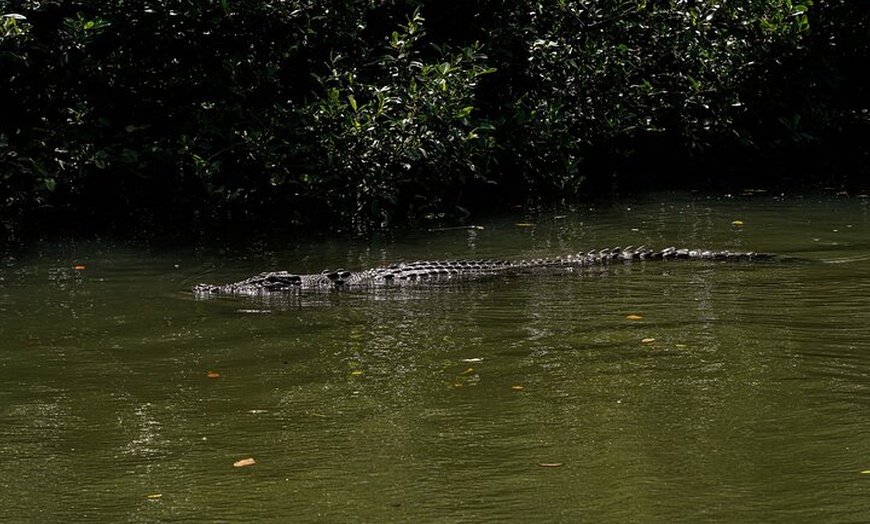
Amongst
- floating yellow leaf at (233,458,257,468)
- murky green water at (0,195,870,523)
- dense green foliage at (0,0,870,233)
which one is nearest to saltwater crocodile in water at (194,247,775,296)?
murky green water at (0,195,870,523)

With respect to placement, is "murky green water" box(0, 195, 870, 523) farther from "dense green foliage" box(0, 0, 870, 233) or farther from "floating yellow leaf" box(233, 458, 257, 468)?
"dense green foliage" box(0, 0, 870, 233)

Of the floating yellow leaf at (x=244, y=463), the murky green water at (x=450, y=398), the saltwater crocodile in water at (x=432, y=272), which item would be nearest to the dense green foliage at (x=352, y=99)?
the murky green water at (x=450, y=398)

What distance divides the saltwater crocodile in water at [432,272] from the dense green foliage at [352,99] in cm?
251

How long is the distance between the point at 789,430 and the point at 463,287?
395 centimetres

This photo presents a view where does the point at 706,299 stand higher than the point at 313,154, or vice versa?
the point at 313,154

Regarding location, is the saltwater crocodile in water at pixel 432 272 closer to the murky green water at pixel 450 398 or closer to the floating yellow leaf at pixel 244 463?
the murky green water at pixel 450 398

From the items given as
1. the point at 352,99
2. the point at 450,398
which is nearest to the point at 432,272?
the point at 352,99

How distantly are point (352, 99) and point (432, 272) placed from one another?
9.51 feet

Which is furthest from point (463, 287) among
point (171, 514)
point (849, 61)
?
point (849, 61)

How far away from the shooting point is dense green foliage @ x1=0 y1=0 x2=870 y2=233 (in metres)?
11.3

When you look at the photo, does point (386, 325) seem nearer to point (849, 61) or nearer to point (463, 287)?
point (463, 287)

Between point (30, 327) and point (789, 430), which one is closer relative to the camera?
point (789, 430)

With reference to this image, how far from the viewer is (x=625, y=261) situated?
9.22 m

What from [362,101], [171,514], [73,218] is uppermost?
[362,101]
